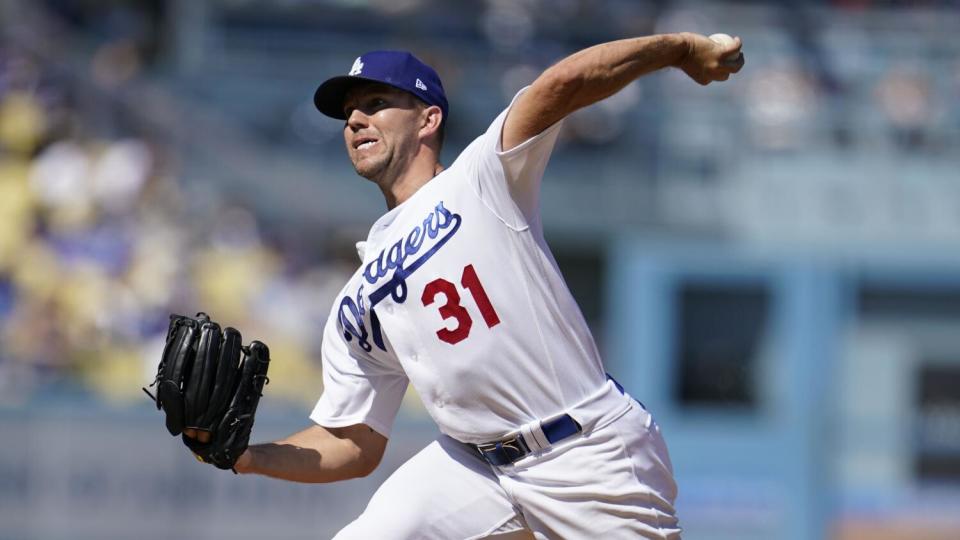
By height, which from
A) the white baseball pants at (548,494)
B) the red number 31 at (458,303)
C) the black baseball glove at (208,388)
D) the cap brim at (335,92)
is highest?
the cap brim at (335,92)

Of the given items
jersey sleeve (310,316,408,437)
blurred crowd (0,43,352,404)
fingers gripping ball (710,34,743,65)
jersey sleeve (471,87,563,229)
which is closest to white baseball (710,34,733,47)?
fingers gripping ball (710,34,743,65)

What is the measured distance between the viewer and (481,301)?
372 cm

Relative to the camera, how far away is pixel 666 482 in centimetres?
388

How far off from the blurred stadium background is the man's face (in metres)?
5.31

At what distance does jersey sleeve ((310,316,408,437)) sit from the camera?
163 inches

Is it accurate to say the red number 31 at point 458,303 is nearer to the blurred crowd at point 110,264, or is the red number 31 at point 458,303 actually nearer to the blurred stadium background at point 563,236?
the blurred stadium background at point 563,236

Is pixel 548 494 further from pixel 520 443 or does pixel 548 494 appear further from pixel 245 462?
pixel 245 462

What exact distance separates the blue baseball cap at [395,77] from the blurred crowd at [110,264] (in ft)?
18.7

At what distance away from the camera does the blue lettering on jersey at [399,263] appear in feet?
12.3

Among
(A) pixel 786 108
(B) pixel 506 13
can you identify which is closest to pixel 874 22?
(A) pixel 786 108

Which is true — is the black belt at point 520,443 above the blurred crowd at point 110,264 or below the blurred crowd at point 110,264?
below

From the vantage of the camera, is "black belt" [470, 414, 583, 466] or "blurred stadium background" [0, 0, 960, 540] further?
"blurred stadium background" [0, 0, 960, 540]

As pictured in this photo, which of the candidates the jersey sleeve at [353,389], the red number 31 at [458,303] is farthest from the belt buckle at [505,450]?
the jersey sleeve at [353,389]

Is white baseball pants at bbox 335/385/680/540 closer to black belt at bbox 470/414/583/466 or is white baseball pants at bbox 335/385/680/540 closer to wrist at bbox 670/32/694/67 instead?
black belt at bbox 470/414/583/466
